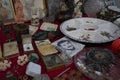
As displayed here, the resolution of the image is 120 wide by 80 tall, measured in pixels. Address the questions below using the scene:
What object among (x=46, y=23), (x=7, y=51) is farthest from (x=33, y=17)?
(x=7, y=51)

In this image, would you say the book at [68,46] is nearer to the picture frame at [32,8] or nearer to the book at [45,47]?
the book at [45,47]

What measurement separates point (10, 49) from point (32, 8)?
31 centimetres

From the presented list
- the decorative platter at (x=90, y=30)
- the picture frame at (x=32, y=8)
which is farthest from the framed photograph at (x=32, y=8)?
the decorative platter at (x=90, y=30)

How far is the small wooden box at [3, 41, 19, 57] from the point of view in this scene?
80 centimetres

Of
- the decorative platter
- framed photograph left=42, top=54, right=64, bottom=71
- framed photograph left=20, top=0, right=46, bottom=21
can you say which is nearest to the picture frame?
framed photograph left=20, top=0, right=46, bottom=21

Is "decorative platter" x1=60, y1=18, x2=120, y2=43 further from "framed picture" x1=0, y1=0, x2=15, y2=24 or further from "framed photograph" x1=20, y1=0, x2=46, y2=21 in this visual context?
"framed picture" x1=0, y1=0, x2=15, y2=24

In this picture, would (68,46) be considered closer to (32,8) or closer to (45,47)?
(45,47)

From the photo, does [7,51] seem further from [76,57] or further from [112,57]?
[112,57]

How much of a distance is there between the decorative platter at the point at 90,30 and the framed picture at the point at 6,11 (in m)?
0.27

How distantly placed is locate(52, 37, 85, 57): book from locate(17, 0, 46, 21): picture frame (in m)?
0.24

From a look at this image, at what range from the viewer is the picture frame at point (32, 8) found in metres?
1.02

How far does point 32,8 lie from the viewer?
1.03 m

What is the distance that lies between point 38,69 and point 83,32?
32 centimetres

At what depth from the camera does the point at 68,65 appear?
2.51ft
